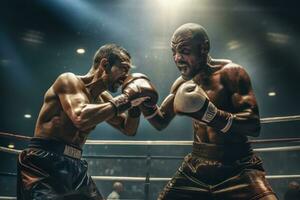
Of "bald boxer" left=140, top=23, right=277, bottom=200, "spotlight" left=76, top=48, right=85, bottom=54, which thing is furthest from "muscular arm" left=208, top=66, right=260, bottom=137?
"spotlight" left=76, top=48, right=85, bottom=54

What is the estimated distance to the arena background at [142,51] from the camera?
8.95 meters

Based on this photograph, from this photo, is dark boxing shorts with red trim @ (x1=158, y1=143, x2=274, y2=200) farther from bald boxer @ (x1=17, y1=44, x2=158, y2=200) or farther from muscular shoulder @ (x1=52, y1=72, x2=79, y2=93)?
muscular shoulder @ (x1=52, y1=72, x2=79, y2=93)

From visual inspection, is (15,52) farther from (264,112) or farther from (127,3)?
(264,112)

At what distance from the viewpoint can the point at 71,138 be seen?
2.50m

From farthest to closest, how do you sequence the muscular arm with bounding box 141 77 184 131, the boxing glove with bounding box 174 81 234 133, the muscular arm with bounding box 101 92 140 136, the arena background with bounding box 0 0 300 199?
the arena background with bounding box 0 0 300 199 < the muscular arm with bounding box 101 92 140 136 < the muscular arm with bounding box 141 77 184 131 < the boxing glove with bounding box 174 81 234 133

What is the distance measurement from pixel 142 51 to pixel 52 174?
894 centimetres

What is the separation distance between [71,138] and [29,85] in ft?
33.7

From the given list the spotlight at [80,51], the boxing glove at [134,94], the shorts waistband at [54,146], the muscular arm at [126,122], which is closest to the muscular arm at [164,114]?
the boxing glove at [134,94]

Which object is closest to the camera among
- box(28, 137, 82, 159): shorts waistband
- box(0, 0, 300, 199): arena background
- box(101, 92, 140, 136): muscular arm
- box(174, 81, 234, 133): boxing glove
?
box(174, 81, 234, 133): boxing glove

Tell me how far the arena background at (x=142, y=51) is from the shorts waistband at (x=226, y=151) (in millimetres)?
6282

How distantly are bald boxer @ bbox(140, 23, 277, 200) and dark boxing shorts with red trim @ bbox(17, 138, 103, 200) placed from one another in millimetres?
545

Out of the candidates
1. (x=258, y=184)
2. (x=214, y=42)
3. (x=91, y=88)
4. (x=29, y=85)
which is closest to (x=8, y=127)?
(x=29, y=85)

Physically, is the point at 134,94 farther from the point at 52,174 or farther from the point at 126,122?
the point at 52,174

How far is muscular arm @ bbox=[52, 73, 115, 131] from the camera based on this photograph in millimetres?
2373
